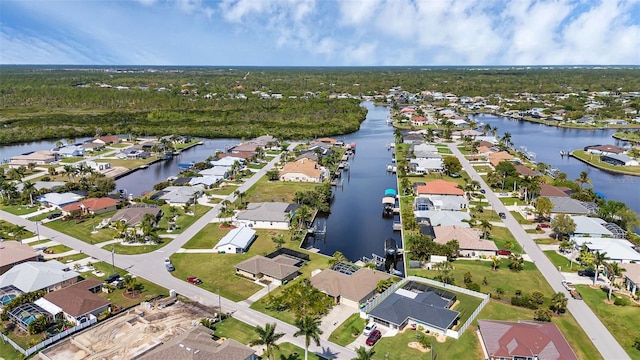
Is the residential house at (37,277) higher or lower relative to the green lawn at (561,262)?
higher

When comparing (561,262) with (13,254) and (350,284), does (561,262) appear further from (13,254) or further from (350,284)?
(13,254)

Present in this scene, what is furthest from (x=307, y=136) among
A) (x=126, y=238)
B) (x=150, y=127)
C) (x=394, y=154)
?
(x=126, y=238)

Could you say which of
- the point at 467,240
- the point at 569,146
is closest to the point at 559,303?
the point at 467,240

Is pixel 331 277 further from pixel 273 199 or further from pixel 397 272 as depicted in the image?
pixel 273 199

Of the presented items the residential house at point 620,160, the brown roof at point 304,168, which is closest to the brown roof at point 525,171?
the residential house at point 620,160

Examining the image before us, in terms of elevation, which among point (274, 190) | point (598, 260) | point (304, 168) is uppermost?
point (304, 168)

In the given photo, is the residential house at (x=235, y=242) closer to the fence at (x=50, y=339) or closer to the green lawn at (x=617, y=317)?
the fence at (x=50, y=339)
